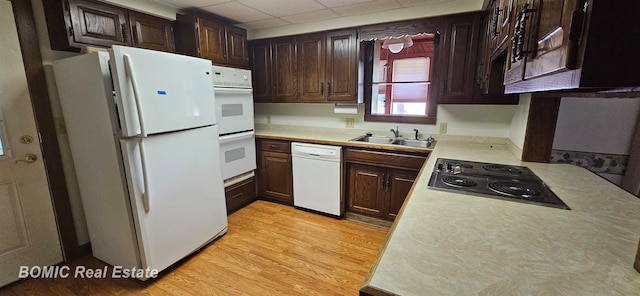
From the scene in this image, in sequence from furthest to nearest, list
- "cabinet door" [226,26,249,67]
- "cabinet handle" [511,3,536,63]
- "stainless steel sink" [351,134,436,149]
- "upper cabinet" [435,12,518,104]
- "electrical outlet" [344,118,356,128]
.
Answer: "electrical outlet" [344,118,356,128] → "cabinet door" [226,26,249,67] → "stainless steel sink" [351,134,436,149] → "upper cabinet" [435,12,518,104] → "cabinet handle" [511,3,536,63]

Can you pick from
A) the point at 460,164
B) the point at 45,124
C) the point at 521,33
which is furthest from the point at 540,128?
the point at 45,124

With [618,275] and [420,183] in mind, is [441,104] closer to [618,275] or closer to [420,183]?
[420,183]

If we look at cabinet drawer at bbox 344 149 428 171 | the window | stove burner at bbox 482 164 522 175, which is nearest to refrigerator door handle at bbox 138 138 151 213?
cabinet drawer at bbox 344 149 428 171

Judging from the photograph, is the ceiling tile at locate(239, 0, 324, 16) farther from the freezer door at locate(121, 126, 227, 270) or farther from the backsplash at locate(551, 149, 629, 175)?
the backsplash at locate(551, 149, 629, 175)

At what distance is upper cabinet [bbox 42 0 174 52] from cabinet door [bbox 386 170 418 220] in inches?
98.9

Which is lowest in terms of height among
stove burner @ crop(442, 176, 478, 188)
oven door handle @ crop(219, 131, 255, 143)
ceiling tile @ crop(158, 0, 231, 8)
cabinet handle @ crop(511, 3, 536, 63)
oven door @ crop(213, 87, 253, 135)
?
stove burner @ crop(442, 176, 478, 188)

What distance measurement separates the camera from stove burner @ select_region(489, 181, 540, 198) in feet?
3.91

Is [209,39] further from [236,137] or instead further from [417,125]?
[417,125]

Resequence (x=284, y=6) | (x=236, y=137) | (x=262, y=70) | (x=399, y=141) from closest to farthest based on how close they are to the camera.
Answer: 1. (x=284, y=6)
2. (x=236, y=137)
3. (x=399, y=141)
4. (x=262, y=70)

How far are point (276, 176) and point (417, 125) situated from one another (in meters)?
1.72

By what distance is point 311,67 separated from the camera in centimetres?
298

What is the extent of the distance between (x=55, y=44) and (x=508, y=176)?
317 centimetres

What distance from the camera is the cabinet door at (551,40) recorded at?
0.52 meters

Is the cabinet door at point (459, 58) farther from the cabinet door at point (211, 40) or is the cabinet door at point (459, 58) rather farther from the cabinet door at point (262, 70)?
the cabinet door at point (211, 40)
